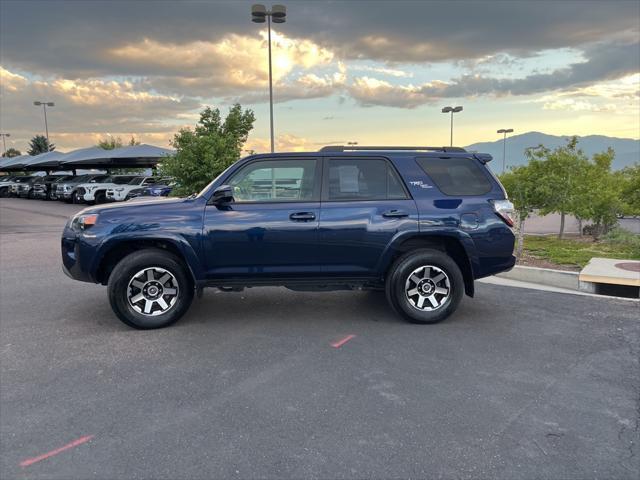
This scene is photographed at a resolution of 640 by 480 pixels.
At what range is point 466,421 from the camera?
3350 millimetres

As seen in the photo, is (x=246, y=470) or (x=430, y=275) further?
(x=430, y=275)

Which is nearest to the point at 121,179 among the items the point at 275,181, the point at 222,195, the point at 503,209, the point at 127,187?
the point at 127,187

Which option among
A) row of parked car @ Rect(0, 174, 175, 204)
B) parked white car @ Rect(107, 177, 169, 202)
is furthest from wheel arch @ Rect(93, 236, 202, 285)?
parked white car @ Rect(107, 177, 169, 202)

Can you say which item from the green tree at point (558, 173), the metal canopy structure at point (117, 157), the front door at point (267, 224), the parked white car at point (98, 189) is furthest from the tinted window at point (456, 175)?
the parked white car at point (98, 189)

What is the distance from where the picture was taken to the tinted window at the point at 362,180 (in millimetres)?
5398

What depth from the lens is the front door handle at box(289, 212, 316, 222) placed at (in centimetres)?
521

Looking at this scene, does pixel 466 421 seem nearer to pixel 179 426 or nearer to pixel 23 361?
pixel 179 426

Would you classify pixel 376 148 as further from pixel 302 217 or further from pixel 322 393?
pixel 322 393

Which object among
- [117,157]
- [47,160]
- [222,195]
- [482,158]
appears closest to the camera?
[222,195]

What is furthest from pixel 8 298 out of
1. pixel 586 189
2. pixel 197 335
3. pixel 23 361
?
pixel 586 189

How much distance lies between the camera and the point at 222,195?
5102mm

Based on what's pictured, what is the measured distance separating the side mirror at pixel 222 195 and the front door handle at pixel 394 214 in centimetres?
162

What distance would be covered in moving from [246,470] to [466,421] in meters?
1.50

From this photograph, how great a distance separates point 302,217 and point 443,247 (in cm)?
166
